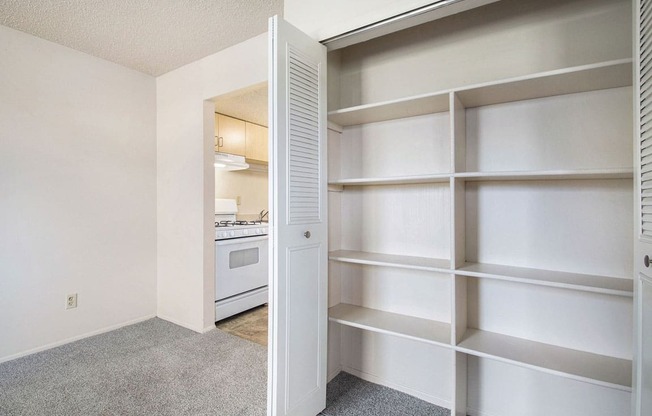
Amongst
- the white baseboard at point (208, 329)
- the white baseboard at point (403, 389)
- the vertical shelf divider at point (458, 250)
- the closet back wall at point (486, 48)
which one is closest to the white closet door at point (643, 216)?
the closet back wall at point (486, 48)

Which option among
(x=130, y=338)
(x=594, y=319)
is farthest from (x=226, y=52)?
(x=594, y=319)

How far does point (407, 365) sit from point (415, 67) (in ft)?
5.75

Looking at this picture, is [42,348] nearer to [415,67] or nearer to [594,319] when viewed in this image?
[415,67]

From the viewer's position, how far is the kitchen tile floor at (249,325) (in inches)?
108

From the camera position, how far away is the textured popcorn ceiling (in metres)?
2.01

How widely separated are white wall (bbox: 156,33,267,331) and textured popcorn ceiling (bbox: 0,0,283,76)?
0.70 ft

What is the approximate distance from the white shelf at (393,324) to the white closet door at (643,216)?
65cm

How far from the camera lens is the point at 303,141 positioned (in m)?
1.56

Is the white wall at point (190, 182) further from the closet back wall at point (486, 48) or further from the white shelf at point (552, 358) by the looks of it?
the white shelf at point (552, 358)

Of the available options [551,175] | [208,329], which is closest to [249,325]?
[208,329]

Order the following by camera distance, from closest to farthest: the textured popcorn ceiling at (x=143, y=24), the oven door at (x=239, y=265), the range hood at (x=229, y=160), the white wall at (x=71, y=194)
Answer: the textured popcorn ceiling at (x=143, y=24)
the white wall at (x=71, y=194)
the oven door at (x=239, y=265)
the range hood at (x=229, y=160)

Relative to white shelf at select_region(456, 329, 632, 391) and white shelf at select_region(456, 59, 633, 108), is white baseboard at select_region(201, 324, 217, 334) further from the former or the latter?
white shelf at select_region(456, 59, 633, 108)

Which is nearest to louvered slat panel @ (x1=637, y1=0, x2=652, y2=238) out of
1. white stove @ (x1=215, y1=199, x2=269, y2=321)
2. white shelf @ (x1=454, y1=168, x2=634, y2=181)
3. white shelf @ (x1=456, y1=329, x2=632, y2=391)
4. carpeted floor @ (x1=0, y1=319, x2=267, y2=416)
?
white shelf @ (x1=454, y1=168, x2=634, y2=181)

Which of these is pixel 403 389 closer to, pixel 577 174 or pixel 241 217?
pixel 577 174
